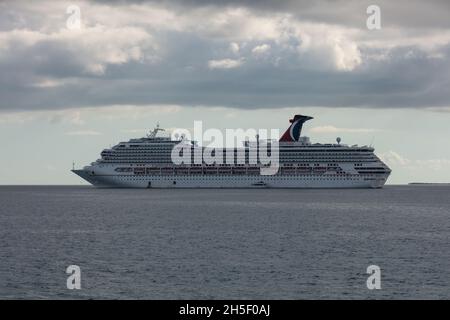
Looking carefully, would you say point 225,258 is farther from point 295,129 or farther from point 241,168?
point 295,129

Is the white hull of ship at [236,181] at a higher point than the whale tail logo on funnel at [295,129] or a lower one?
lower

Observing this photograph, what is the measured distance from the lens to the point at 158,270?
1577 inches

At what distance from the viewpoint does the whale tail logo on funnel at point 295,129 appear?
559 feet

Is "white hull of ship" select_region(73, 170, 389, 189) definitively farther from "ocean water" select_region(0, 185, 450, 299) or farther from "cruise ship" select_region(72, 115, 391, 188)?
"ocean water" select_region(0, 185, 450, 299)

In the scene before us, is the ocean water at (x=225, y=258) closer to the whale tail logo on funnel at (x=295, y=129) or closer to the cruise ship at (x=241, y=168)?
the cruise ship at (x=241, y=168)

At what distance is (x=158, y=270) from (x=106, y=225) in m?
32.2

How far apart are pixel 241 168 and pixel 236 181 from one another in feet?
9.85

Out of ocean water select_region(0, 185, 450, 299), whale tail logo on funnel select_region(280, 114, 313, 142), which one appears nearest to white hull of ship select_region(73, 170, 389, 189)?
whale tail logo on funnel select_region(280, 114, 313, 142)

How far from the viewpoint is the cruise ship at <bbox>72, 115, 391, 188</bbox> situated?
15900 centimetres

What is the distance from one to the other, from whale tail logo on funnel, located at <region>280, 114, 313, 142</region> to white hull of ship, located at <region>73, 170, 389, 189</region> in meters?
13.3

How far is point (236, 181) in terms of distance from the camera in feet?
522

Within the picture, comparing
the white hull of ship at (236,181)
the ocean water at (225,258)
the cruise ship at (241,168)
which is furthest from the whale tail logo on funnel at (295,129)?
the ocean water at (225,258)
